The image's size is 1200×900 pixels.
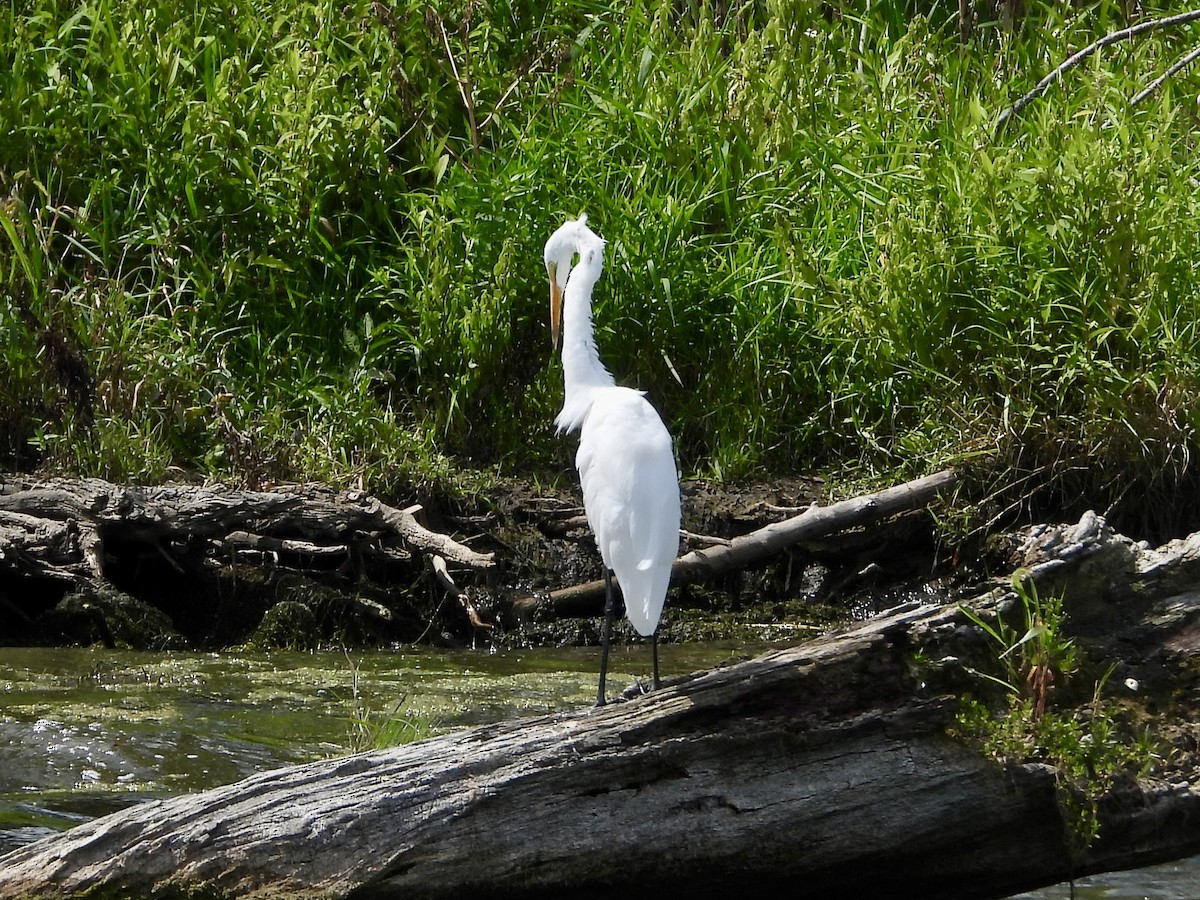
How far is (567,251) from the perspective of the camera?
436cm

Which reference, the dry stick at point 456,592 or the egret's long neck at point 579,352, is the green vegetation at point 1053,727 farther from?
the dry stick at point 456,592

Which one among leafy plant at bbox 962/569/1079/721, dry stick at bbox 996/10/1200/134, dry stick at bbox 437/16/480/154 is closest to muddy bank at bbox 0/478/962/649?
dry stick at bbox 996/10/1200/134

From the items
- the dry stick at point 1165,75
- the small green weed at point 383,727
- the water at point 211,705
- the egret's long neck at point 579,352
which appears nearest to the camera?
the small green weed at point 383,727

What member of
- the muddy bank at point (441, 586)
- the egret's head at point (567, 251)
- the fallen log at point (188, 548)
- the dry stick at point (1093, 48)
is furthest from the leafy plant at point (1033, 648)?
the dry stick at point (1093, 48)

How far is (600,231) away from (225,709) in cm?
264

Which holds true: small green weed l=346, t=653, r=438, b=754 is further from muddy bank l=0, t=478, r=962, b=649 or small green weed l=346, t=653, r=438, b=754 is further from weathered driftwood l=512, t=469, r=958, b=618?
A: weathered driftwood l=512, t=469, r=958, b=618

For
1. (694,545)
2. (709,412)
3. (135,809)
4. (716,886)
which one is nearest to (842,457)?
(709,412)

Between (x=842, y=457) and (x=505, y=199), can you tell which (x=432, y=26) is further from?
(x=842, y=457)

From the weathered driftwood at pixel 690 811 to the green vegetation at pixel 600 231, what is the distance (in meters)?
2.61

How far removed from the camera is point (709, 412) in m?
6.02

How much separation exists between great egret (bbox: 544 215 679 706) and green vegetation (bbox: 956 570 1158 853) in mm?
868

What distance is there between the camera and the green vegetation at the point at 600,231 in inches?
213

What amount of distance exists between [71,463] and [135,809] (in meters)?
3.17

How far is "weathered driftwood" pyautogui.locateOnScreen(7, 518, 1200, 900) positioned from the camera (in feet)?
8.64
